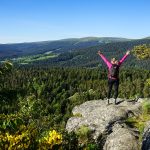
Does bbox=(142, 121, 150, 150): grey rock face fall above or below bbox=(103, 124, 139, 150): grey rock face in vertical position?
above

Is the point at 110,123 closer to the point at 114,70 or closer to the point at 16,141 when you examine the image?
the point at 114,70

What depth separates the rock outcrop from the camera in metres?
→ 23.5

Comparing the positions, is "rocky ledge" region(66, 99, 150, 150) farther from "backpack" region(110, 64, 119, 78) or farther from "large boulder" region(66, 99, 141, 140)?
"backpack" region(110, 64, 119, 78)

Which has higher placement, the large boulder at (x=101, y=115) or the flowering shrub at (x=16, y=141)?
the flowering shrub at (x=16, y=141)

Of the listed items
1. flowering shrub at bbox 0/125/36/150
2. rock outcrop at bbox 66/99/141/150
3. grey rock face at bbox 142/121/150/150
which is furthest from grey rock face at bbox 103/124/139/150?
flowering shrub at bbox 0/125/36/150

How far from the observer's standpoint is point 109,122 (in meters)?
27.4

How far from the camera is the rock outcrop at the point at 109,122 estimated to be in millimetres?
23503

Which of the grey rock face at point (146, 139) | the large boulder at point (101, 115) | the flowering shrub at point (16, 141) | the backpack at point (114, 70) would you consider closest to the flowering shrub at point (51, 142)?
the flowering shrub at point (16, 141)

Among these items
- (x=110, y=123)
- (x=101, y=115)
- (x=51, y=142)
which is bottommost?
(x=110, y=123)

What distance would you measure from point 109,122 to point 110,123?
0.12 metres

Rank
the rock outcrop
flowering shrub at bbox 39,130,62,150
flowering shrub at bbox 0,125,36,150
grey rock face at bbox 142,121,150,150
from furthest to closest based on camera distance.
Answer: the rock outcrop, grey rock face at bbox 142,121,150,150, flowering shrub at bbox 39,130,62,150, flowering shrub at bbox 0,125,36,150

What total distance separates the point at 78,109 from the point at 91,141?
6.89m

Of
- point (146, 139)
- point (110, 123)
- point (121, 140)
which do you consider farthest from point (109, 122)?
point (146, 139)

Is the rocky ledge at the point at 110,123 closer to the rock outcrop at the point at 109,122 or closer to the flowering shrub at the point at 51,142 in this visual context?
the rock outcrop at the point at 109,122
